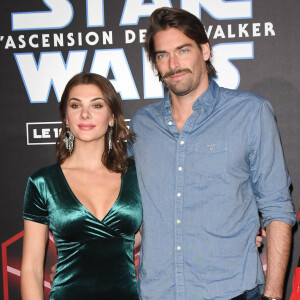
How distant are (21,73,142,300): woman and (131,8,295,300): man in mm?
112

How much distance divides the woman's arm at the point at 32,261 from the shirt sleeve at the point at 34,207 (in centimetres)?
2

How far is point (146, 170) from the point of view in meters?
Answer: 2.05

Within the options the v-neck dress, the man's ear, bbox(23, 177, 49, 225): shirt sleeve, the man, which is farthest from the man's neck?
bbox(23, 177, 49, 225): shirt sleeve

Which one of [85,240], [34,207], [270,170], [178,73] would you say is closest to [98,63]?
[178,73]

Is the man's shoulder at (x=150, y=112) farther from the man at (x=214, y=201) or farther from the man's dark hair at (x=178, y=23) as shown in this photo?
the man's dark hair at (x=178, y=23)

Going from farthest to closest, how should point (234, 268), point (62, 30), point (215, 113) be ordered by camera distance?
point (62, 30), point (215, 113), point (234, 268)

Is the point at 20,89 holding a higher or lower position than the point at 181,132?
higher

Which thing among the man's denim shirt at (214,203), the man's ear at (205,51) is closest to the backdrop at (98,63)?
the man's ear at (205,51)

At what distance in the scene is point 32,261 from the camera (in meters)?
1.99

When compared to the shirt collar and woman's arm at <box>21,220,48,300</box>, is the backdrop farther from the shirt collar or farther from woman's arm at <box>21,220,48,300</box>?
woman's arm at <box>21,220,48,300</box>

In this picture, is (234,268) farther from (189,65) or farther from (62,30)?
(62,30)

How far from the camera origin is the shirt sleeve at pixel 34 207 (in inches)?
79.4

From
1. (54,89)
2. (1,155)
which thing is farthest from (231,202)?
(1,155)

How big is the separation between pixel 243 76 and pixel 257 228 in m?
1.10
